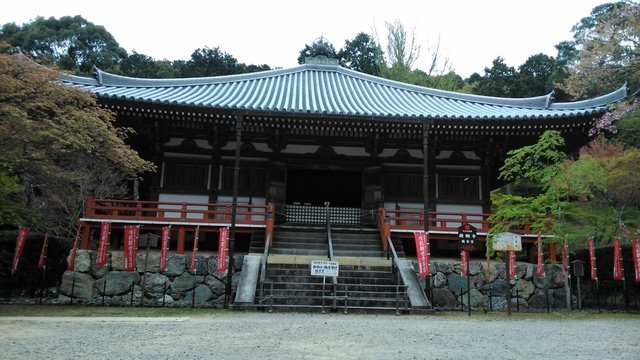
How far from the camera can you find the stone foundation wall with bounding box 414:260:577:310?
488 inches

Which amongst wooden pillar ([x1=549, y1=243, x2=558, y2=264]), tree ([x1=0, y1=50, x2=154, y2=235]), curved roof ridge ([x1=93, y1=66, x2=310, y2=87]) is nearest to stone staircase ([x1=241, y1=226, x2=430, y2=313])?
wooden pillar ([x1=549, y1=243, x2=558, y2=264])

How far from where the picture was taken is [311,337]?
6.63 m

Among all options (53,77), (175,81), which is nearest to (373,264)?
(53,77)

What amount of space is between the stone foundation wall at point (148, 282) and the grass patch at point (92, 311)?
1.15 meters

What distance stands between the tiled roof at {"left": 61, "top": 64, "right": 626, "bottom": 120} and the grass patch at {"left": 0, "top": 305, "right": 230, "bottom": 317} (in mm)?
5561

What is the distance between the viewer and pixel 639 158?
1246 centimetres

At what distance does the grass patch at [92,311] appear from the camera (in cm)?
934

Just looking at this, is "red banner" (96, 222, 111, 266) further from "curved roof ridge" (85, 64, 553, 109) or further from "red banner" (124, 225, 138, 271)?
"curved roof ridge" (85, 64, 553, 109)

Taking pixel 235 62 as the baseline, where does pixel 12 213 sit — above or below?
below

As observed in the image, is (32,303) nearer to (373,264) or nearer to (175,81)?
(373,264)

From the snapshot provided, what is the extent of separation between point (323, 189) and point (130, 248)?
32.6 ft

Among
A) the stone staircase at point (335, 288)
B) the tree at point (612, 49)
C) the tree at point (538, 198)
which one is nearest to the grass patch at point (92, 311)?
the stone staircase at point (335, 288)

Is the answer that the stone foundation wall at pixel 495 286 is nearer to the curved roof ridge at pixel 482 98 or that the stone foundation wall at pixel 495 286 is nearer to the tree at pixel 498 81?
the curved roof ridge at pixel 482 98

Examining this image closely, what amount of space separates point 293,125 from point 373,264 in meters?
4.73
